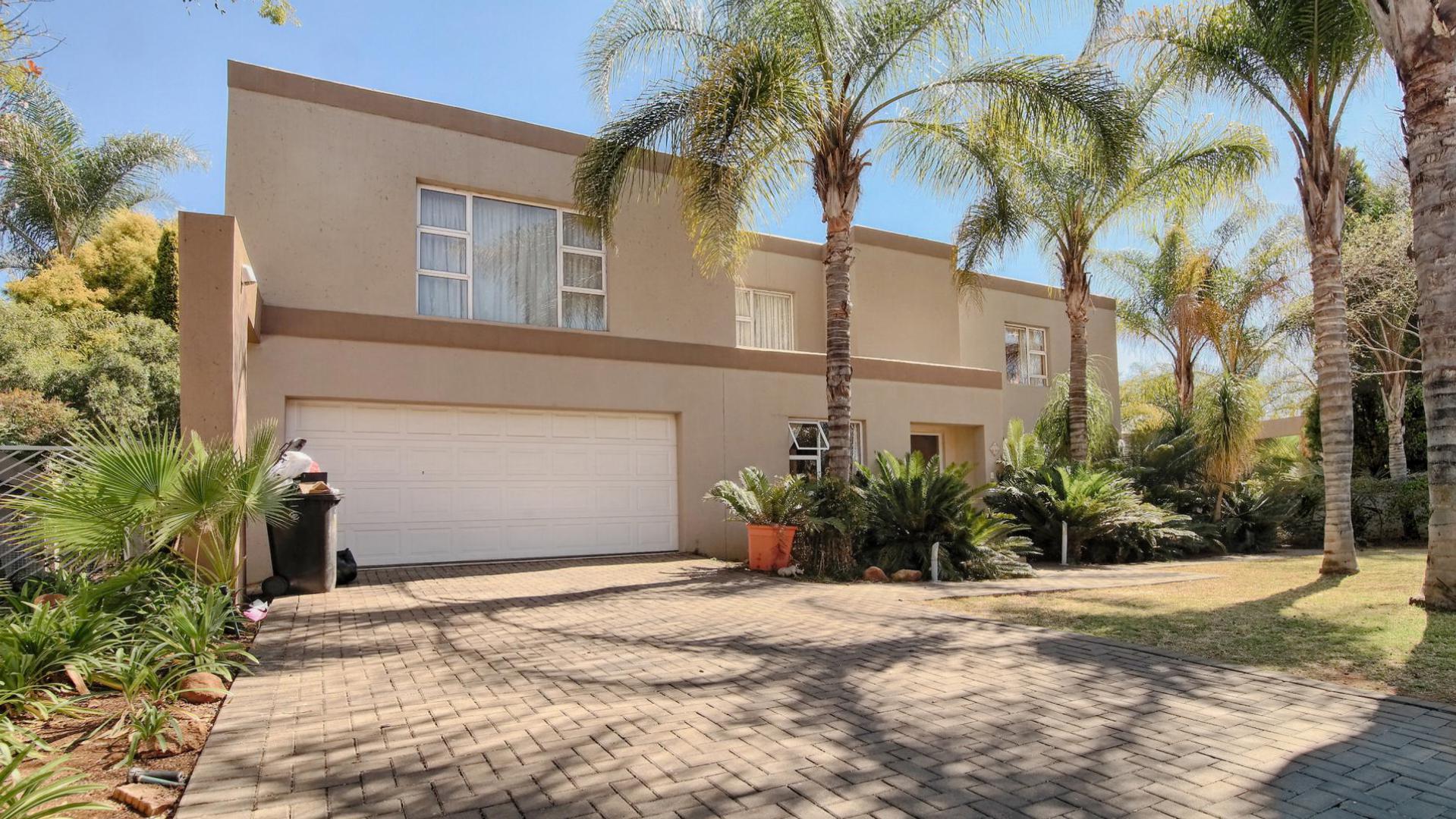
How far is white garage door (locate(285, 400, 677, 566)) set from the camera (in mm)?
11039

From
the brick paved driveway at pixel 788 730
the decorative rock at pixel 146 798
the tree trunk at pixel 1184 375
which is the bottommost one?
the brick paved driveway at pixel 788 730

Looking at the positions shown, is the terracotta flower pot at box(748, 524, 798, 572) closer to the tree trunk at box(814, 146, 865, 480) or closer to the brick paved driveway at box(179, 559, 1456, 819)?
the tree trunk at box(814, 146, 865, 480)

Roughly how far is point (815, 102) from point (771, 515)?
5.35 metres

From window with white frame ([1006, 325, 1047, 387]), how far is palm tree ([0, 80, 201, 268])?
21030 mm

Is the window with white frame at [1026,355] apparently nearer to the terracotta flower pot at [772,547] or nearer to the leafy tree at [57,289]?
the terracotta flower pot at [772,547]

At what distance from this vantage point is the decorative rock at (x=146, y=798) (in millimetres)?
3244

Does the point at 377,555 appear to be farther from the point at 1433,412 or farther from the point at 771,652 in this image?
the point at 1433,412

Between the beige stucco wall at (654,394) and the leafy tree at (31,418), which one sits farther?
the leafy tree at (31,418)

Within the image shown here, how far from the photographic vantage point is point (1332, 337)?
1041 cm

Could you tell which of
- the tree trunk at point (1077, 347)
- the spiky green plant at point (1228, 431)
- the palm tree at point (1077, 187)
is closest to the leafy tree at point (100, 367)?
the palm tree at point (1077, 187)

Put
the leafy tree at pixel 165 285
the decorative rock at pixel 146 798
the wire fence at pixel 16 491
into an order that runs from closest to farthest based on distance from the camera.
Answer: the decorative rock at pixel 146 798 < the wire fence at pixel 16 491 < the leafy tree at pixel 165 285

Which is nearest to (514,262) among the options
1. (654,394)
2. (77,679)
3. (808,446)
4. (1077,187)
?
(654,394)

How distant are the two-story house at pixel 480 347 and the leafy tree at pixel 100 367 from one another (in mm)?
5836

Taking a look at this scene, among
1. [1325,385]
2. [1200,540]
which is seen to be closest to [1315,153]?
[1325,385]
